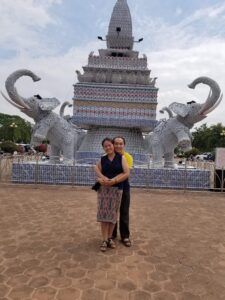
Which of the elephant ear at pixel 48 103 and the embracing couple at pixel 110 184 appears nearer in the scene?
the embracing couple at pixel 110 184

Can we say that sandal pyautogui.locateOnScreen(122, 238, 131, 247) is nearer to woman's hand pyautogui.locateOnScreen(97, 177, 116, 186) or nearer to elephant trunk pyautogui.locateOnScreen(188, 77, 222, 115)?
woman's hand pyautogui.locateOnScreen(97, 177, 116, 186)

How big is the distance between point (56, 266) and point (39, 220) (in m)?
2.46

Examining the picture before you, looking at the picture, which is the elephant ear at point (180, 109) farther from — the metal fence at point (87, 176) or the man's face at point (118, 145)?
the man's face at point (118, 145)

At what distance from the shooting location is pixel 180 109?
12.2m

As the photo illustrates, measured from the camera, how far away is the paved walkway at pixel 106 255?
360 cm

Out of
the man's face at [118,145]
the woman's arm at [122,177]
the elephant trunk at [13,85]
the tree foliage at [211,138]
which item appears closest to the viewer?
→ the woman's arm at [122,177]

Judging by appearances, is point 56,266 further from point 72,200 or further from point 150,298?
point 72,200

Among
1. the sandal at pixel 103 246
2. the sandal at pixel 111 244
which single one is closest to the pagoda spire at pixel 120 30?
the sandal at pixel 111 244

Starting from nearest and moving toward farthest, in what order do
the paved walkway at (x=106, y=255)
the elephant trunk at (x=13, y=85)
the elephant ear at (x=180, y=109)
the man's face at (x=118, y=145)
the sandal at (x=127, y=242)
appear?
the paved walkway at (x=106, y=255)
the man's face at (x=118, y=145)
the sandal at (x=127, y=242)
the elephant trunk at (x=13, y=85)
the elephant ear at (x=180, y=109)

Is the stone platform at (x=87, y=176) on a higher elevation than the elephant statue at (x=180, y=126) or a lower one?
lower

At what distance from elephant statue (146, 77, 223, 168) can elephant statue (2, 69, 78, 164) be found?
3.36 metres

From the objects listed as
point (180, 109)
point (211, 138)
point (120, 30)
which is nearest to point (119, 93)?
point (180, 109)

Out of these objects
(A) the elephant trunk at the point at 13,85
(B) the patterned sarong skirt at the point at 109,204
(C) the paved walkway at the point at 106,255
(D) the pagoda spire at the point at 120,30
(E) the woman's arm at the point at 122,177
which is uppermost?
(D) the pagoda spire at the point at 120,30

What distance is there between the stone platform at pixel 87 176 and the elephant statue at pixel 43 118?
947 millimetres
